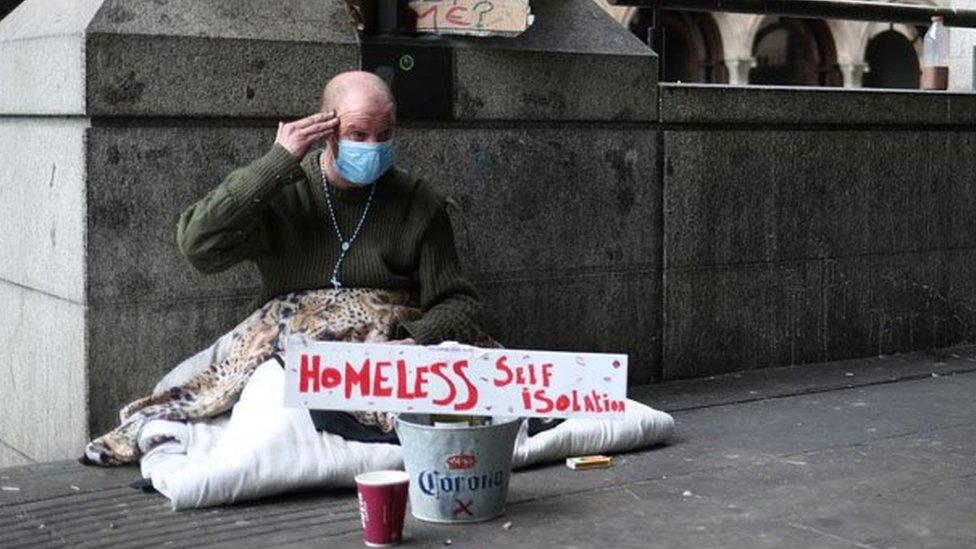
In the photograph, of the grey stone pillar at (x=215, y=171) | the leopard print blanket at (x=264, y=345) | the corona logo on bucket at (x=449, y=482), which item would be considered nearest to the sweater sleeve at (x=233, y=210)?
the leopard print blanket at (x=264, y=345)

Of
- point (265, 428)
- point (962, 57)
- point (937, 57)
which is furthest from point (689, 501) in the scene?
point (962, 57)

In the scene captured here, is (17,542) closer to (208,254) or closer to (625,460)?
(208,254)

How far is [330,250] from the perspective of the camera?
510 cm

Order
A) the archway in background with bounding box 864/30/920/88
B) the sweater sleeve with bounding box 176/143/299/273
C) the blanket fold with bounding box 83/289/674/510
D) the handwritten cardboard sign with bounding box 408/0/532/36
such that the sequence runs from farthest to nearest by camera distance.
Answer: the archway in background with bounding box 864/30/920/88 < the handwritten cardboard sign with bounding box 408/0/532/36 < the sweater sleeve with bounding box 176/143/299/273 < the blanket fold with bounding box 83/289/674/510

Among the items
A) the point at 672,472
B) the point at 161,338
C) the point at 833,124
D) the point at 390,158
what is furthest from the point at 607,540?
the point at 833,124

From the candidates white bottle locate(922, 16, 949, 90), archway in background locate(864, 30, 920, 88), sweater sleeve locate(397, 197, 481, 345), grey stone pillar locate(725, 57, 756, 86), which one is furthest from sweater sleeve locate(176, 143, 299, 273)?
archway in background locate(864, 30, 920, 88)

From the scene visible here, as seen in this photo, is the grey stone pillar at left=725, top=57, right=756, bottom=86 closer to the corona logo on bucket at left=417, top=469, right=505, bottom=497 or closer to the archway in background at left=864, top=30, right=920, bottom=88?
the archway in background at left=864, top=30, right=920, bottom=88

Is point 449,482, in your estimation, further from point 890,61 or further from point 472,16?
point 890,61

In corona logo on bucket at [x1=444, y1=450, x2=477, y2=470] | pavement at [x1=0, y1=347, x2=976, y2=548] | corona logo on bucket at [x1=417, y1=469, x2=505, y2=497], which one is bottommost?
pavement at [x1=0, y1=347, x2=976, y2=548]

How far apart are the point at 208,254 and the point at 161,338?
594mm

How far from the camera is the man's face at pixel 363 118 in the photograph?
4914mm

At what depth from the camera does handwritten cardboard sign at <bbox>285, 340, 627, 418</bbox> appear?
430 centimetres

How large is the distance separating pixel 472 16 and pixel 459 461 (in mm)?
2269

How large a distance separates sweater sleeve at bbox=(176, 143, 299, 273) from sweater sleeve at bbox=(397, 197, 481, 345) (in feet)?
1.94
